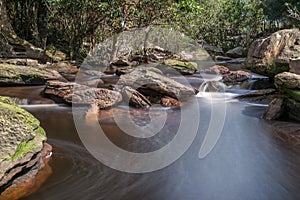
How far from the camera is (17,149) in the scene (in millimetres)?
3771

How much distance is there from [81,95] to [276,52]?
7.00 m

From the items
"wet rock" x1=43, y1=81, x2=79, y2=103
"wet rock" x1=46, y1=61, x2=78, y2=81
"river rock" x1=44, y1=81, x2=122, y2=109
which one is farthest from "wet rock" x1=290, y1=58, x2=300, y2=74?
"wet rock" x1=46, y1=61, x2=78, y2=81

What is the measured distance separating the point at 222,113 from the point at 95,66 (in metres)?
12.0

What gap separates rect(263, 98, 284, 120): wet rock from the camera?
308 inches

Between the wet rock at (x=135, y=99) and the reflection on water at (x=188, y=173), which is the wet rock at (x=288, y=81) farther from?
the wet rock at (x=135, y=99)

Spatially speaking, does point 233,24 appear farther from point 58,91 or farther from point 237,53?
point 58,91

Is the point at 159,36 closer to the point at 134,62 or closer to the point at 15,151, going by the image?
the point at 134,62

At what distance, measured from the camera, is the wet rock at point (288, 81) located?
7478mm

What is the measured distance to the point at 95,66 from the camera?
1908cm

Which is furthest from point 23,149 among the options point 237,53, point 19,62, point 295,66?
point 237,53

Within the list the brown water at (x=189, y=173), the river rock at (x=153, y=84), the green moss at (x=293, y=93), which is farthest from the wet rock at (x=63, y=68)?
the green moss at (x=293, y=93)

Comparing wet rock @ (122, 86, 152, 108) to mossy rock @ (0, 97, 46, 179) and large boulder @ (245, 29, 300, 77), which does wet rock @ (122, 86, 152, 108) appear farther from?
large boulder @ (245, 29, 300, 77)

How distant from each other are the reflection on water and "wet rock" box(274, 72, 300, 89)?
1.50m

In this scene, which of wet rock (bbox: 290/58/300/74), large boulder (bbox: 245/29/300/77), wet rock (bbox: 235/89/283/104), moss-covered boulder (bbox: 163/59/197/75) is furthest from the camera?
moss-covered boulder (bbox: 163/59/197/75)
